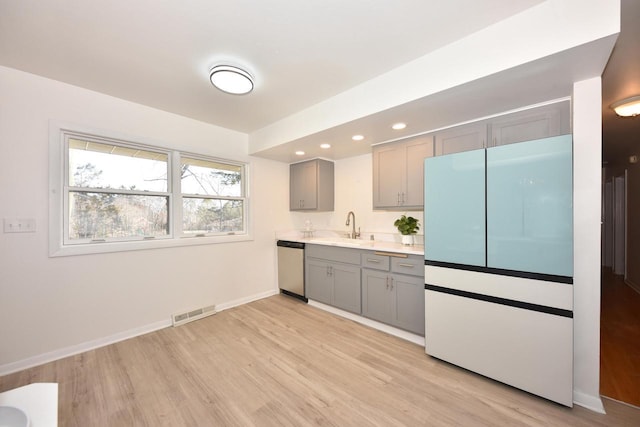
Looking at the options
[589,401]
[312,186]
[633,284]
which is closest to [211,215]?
[312,186]

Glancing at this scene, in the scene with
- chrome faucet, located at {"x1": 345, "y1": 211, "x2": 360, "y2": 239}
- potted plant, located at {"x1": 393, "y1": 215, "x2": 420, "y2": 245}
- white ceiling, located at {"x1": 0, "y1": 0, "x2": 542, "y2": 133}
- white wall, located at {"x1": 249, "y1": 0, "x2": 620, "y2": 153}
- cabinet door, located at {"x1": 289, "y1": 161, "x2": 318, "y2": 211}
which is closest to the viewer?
white wall, located at {"x1": 249, "y1": 0, "x2": 620, "y2": 153}

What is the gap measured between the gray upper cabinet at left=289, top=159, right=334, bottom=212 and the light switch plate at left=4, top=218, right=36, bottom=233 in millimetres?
2964

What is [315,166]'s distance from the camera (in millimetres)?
4000

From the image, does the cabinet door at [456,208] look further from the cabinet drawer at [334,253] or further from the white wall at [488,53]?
the cabinet drawer at [334,253]

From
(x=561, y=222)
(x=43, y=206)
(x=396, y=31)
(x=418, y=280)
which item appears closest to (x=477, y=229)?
(x=561, y=222)

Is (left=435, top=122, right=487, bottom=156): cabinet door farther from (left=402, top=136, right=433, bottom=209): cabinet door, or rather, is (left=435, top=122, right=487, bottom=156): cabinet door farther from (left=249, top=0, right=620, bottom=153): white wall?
(left=249, top=0, right=620, bottom=153): white wall

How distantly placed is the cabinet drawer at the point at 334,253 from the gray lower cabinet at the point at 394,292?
146mm

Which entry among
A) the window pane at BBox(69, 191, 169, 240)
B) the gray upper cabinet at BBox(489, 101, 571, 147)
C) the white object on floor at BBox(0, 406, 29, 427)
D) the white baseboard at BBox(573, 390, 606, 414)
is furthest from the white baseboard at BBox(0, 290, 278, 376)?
the gray upper cabinet at BBox(489, 101, 571, 147)

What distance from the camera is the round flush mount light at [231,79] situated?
6.77 ft

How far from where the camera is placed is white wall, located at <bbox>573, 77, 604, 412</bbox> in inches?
68.1

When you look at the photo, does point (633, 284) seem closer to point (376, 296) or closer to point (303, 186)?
point (376, 296)

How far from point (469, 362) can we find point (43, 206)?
3976 millimetres

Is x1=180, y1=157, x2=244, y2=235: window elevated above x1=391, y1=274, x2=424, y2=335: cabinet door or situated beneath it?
elevated above

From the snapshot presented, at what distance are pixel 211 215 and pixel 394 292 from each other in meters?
2.62
